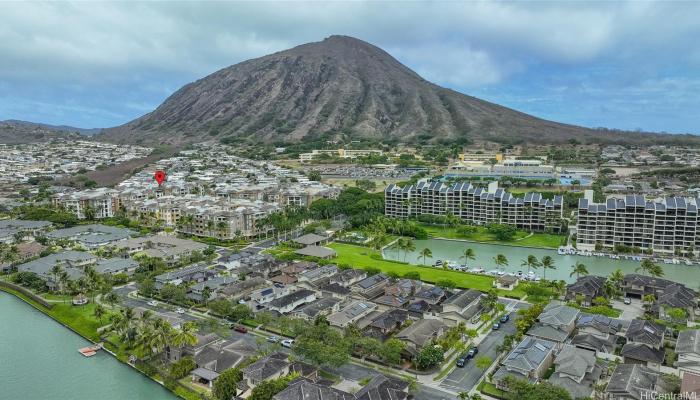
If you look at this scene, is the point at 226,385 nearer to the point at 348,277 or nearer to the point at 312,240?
the point at 348,277

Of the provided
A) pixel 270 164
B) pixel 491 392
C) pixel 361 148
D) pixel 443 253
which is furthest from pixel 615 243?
pixel 361 148

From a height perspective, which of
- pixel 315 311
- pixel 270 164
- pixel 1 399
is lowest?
pixel 1 399

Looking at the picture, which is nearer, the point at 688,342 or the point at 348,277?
the point at 688,342

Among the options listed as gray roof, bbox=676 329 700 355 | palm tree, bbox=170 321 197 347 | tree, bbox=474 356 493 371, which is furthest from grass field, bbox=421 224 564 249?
palm tree, bbox=170 321 197 347

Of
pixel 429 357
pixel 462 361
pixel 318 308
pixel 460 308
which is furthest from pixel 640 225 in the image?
pixel 318 308

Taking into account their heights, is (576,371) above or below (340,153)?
below

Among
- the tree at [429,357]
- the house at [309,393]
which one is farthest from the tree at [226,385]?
the tree at [429,357]

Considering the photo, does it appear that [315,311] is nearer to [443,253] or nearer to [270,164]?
[443,253]
